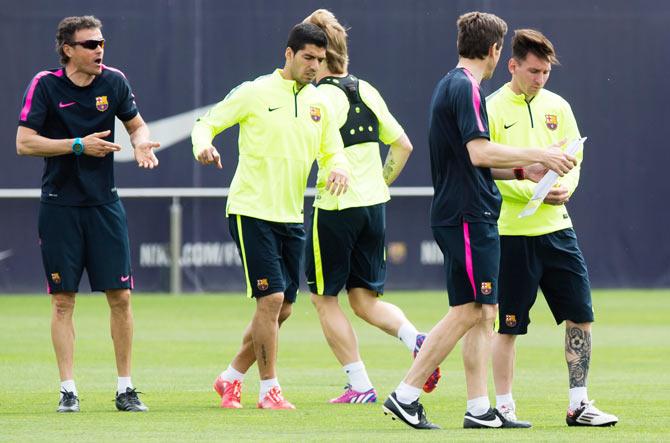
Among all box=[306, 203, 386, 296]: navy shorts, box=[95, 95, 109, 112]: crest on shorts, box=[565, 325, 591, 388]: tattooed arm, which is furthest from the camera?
box=[306, 203, 386, 296]: navy shorts

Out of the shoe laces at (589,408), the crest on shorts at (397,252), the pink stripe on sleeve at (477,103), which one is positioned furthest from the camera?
the crest on shorts at (397,252)

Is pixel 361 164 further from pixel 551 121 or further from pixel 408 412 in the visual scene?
pixel 408 412

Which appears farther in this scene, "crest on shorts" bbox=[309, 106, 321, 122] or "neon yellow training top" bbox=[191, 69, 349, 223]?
"crest on shorts" bbox=[309, 106, 321, 122]

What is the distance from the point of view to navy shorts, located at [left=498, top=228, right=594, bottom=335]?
8500 millimetres

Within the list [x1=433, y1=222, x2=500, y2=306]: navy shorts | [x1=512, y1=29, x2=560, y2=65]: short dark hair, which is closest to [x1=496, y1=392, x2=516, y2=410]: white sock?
Result: [x1=433, y1=222, x2=500, y2=306]: navy shorts

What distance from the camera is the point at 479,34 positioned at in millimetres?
7980

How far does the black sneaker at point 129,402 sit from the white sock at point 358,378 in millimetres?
1385

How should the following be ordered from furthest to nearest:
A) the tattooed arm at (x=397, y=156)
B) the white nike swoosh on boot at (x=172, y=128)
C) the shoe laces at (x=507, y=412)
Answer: the white nike swoosh on boot at (x=172, y=128) → the tattooed arm at (x=397, y=156) → the shoe laces at (x=507, y=412)

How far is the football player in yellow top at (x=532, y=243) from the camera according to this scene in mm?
8492

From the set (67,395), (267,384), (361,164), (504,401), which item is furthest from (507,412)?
(67,395)

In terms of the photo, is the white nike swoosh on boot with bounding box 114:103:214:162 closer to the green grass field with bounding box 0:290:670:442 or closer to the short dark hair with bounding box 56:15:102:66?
the green grass field with bounding box 0:290:670:442

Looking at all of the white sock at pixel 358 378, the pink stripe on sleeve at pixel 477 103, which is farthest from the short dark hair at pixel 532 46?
the white sock at pixel 358 378

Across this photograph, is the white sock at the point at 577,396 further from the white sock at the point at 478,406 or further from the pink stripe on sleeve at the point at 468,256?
the pink stripe on sleeve at the point at 468,256

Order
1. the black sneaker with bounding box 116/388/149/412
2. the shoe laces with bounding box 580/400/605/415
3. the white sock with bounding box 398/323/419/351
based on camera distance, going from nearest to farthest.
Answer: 1. the shoe laces with bounding box 580/400/605/415
2. the black sneaker with bounding box 116/388/149/412
3. the white sock with bounding box 398/323/419/351
